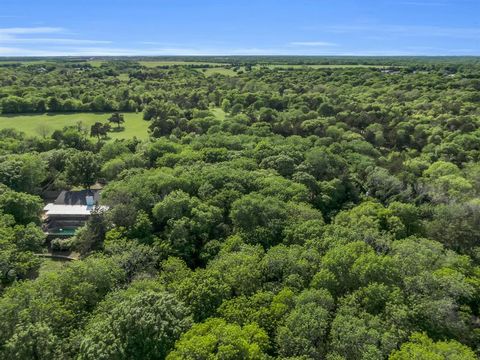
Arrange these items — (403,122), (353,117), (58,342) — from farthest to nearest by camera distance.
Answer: (353,117), (403,122), (58,342)

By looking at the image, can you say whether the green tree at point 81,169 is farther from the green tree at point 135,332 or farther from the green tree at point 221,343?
the green tree at point 221,343

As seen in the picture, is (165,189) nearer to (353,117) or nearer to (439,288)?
(439,288)

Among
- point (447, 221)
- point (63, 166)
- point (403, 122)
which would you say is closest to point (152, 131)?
point (63, 166)

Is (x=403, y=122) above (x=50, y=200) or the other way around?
above

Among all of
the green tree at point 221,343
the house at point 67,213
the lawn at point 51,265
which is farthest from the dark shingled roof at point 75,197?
the green tree at point 221,343

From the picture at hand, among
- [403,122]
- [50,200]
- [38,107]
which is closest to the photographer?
[50,200]

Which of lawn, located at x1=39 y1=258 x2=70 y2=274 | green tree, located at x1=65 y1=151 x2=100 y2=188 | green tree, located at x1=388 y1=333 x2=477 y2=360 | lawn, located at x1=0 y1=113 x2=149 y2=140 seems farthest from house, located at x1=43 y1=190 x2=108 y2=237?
green tree, located at x1=388 y1=333 x2=477 y2=360
